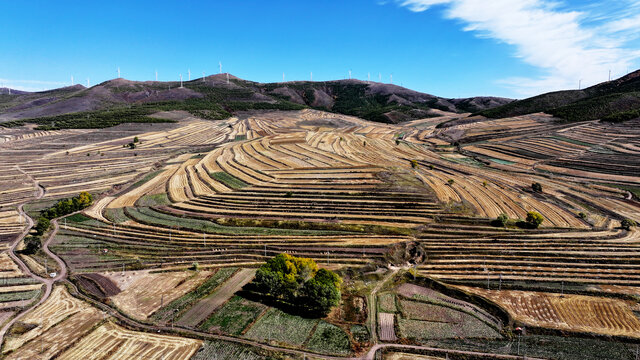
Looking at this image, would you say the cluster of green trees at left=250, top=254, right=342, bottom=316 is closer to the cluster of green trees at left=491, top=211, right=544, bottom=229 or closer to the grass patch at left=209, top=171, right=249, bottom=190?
the cluster of green trees at left=491, top=211, right=544, bottom=229

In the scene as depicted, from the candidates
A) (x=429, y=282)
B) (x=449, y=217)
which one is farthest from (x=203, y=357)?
(x=449, y=217)

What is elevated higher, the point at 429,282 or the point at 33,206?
the point at 33,206

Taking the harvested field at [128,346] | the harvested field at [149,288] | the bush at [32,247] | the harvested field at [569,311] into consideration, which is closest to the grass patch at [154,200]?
the bush at [32,247]

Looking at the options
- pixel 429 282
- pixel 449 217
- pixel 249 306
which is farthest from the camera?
pixel 449 217

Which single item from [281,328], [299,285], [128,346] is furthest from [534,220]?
[128,346]

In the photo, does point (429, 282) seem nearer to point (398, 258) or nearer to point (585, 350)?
point (398, 258)

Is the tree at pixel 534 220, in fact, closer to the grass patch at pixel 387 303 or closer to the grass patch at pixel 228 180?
the grass patch at pixel 387 303

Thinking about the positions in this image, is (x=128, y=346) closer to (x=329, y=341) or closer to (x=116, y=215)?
(x=329, y=341)
